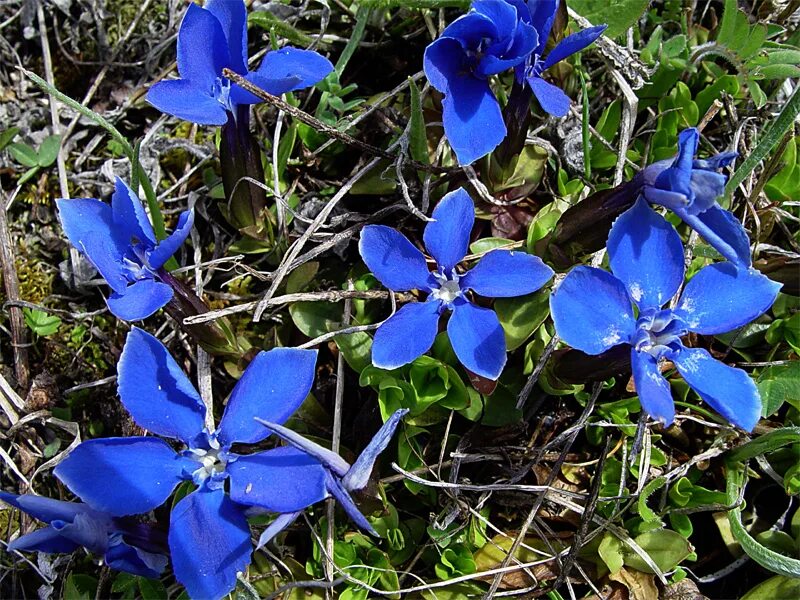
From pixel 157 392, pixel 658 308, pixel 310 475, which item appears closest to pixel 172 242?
pixel 157 392

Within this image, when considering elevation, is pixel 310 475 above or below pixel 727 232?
below

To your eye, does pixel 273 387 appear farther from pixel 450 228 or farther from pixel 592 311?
pixel 592 311

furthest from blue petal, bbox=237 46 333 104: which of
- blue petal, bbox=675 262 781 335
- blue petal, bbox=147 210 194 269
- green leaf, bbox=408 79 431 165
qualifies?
blue petal, bbox=675 262 781 335

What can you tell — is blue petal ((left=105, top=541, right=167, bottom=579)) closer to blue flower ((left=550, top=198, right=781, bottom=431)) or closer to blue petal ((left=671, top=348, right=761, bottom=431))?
blue flower ((left=550, top=198, right=781, bottom=431))

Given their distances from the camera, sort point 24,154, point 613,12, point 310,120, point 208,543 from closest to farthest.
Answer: point 208,543 < point 310,120 < point 613,12 < point 24,154

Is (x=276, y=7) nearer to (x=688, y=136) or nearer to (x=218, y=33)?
(x=218, y=33)

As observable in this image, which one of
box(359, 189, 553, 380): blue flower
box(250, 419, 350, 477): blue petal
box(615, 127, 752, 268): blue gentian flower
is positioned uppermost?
box(615, 127, 752, 268): blue gentian flower

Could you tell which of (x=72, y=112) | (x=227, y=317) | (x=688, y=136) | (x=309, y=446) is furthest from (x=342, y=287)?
(x=72, y=112)
